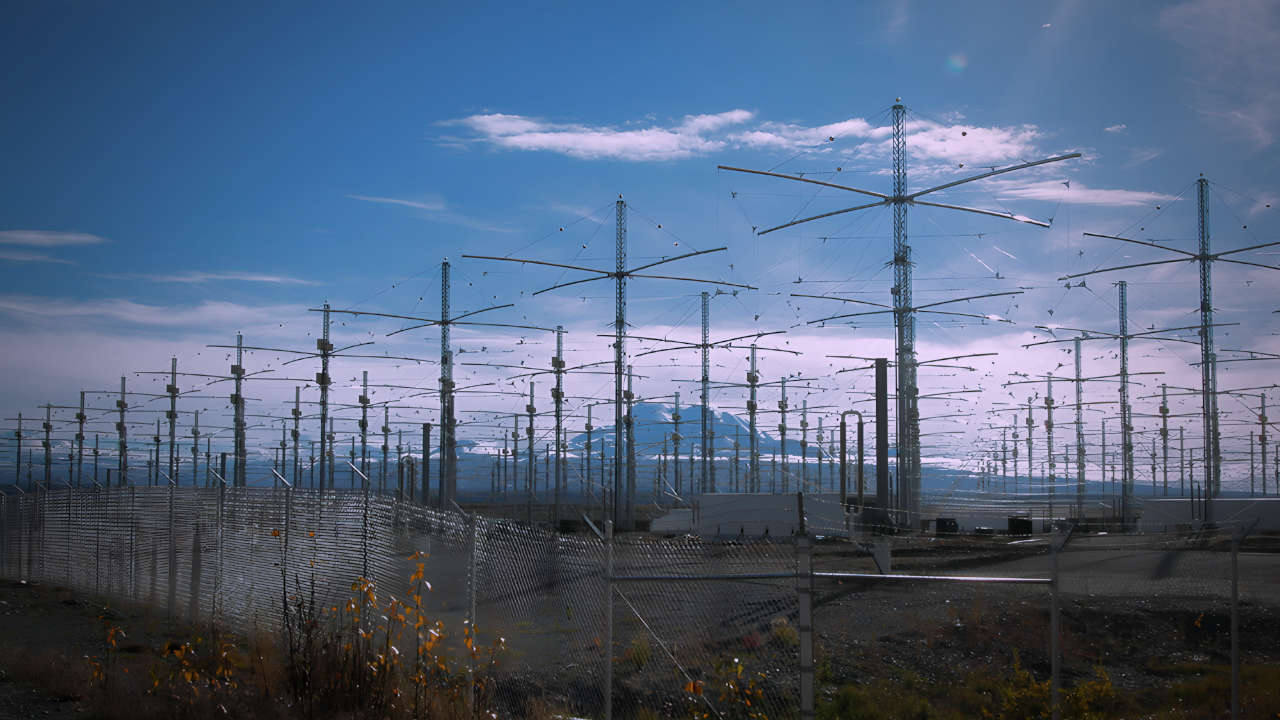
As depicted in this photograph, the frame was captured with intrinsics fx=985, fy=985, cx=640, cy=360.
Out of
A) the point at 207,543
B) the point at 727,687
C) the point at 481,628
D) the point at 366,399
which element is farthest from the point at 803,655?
the point at 366,399

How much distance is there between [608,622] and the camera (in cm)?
935

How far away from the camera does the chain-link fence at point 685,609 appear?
382 inches

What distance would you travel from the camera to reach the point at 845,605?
15.8 meters

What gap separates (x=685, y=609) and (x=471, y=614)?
4.79 metres

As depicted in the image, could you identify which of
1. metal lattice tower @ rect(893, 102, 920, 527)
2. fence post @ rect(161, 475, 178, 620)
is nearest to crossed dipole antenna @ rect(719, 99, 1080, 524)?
metal lattice tower @ rect(893, 102, 920, 527)

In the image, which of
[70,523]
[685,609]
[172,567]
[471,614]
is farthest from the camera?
[70,523]

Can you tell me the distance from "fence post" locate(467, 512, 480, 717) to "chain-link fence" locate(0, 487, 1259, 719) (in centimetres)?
4

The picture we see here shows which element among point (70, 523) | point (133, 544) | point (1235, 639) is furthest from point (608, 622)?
point (70, 523)

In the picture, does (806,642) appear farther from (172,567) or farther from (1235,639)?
(172,567)

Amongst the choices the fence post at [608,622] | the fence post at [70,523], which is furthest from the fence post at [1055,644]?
the fence post at [70,523]

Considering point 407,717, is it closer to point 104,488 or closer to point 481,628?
point 481,628

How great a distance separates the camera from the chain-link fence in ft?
31.8

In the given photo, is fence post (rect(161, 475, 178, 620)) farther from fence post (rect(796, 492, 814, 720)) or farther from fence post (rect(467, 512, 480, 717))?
fence post (rect(796, 492, 814, 720))

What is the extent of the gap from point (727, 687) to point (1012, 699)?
112 inches
